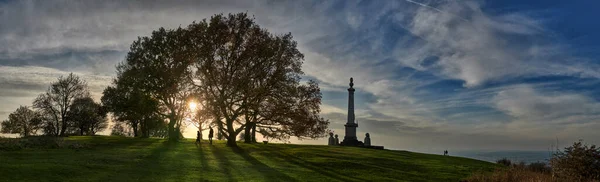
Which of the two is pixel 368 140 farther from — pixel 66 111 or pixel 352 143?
pixel 66 111

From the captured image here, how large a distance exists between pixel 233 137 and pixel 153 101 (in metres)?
17.8

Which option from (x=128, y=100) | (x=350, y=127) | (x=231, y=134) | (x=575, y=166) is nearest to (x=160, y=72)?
(x=128, y=100)

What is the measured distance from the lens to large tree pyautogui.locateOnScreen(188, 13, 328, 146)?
42281 mm

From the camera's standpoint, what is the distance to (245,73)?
1673 inches

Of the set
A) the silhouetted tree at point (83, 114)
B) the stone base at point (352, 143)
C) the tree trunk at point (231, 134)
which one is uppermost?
the silhouetted tree at point (83, 114)

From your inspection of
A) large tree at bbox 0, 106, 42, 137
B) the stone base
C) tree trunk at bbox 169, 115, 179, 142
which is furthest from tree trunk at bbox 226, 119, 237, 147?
large tree at bbox 0, 106, 42, 137

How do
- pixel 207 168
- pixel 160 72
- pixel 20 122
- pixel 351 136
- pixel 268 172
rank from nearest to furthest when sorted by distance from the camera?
pixel 268 172 < pixel 207 168 < pixel 160 72 < pixel 351 136 < pixel 20 122

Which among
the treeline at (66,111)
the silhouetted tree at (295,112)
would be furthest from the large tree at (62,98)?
the silhouetted tree at (295,112)

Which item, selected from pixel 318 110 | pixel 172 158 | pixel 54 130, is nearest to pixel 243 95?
pixel 318 110

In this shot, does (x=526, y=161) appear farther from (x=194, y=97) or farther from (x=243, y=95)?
(x=194, y=97)

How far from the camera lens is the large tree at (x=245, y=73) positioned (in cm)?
4228

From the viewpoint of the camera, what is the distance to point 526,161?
34500mm

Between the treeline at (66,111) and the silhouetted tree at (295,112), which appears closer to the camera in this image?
the silhouetted tree at (295,112)

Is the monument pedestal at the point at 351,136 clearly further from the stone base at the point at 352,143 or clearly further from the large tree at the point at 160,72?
the large tree at the point at 160,72
